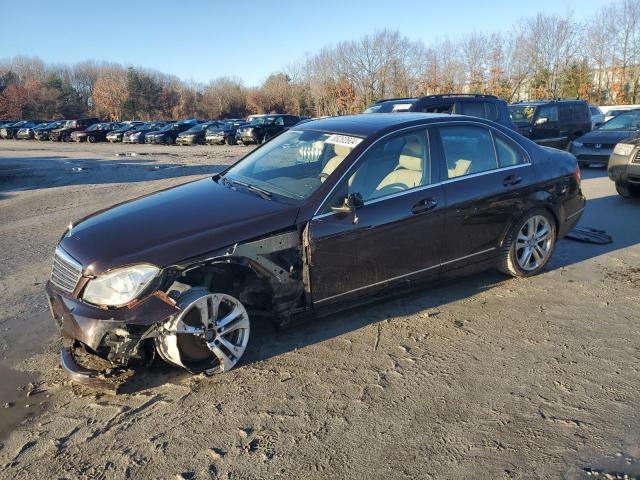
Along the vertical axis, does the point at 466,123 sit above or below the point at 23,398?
above

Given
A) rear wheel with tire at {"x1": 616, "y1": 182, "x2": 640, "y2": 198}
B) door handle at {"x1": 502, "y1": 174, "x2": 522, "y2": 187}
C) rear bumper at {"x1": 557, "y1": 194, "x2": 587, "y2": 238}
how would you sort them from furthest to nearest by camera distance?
1. rear wheel with tire at {"x1": 616, "y1": 182, "x2": 640, "y2": 198}
2. rear bumper at {"x1": 557, "y1": 194, "x2": 587, "y2": 238}
3. door handle at {"x1": 502, "y1": 174, "x2": 522, "y2": 187}

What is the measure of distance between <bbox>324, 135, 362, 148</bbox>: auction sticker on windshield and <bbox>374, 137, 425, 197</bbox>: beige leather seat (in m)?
0.39

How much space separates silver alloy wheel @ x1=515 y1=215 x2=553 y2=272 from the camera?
5.00 meters

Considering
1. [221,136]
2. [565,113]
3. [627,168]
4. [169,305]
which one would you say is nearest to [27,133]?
[221,136]

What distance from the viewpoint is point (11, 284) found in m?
5.29

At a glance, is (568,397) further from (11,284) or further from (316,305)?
(11,284)

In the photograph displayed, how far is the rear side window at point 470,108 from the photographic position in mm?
9930

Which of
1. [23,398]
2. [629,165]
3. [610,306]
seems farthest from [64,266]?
[629,165]

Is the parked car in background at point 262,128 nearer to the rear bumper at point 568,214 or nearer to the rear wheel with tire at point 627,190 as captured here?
the rear wheel with tire at point 627,190

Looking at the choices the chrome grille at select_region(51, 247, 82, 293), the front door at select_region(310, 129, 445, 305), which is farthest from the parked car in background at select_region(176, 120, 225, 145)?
the chrome grille at select_region(51, 247, 82, 293)

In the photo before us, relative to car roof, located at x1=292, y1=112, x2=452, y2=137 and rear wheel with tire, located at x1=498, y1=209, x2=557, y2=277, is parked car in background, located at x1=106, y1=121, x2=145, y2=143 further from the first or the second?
rear wheel with tire, located at x1=498, y1=209, x2=557, y2=277

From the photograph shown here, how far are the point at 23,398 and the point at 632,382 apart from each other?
401 cm

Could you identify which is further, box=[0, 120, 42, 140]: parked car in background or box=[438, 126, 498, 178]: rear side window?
box=[0, 120, 42, 140]: parked car in background

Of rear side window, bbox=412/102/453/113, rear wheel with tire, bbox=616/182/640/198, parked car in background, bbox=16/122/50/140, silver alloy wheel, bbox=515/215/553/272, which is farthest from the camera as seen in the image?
parked car in background, bbox=16/122/50/140
